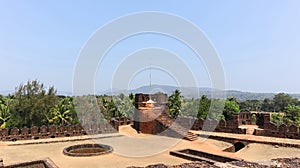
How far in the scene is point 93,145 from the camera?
14.2m

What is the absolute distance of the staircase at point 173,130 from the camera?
1648cm

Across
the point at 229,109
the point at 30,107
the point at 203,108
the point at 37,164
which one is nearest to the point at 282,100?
the point at 229,109

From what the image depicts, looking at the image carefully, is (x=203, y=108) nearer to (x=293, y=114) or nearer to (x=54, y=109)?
(x=293, y=114)

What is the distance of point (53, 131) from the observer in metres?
17.0

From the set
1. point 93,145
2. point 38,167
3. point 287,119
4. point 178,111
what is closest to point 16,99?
point 93,145

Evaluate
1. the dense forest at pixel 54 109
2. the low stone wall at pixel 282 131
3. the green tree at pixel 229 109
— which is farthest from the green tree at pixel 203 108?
the low stone wall at pixel 282 131

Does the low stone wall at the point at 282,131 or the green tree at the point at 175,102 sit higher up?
the green tree at the point at 175,102

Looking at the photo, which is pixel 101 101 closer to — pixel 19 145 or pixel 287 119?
pixel 19 145

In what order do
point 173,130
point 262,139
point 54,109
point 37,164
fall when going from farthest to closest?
point 54,109 → point 173,130 → point 262,139 → point 37,164

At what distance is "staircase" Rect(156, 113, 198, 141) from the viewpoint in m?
16.5

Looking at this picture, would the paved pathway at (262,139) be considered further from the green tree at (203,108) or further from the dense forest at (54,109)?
the green tree at (203,108)

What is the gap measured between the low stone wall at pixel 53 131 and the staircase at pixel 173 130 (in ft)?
11.1

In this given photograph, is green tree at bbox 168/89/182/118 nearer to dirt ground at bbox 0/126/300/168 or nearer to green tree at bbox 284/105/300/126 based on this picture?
green tree at bbox 284/105/300/126

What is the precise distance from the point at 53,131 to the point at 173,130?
7772mm
